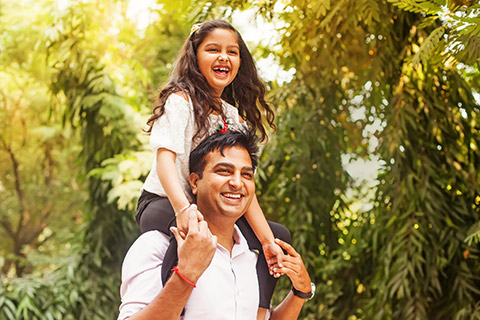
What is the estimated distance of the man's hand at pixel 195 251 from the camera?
1098 millimetres

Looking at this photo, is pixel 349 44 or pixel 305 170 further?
pixel 305 170

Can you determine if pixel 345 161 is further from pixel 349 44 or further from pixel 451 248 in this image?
pixel 451 248

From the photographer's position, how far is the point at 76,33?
4.57 m

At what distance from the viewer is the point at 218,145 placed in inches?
51.5

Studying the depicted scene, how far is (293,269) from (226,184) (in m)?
0.27

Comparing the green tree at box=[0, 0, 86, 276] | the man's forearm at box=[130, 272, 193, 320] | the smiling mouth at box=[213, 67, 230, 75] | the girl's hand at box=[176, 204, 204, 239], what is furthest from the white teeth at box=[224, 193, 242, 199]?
the green tree at box=[0, 0, 86, 276]

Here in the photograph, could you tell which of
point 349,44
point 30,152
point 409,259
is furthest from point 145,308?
point 30,152

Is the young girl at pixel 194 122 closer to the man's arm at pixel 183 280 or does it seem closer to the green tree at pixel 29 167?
the man's arm at pixel 183 280

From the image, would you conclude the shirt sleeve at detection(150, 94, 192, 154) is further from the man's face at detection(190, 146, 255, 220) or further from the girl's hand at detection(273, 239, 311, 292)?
the girl's hand at detection(273, 239, 311, 292)

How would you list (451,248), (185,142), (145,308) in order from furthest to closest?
(451,248) < (185,142) < (145,308)

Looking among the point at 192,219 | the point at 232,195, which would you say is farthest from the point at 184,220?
the point at 232,195

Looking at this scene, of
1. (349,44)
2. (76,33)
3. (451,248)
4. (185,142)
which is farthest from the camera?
(76,33)

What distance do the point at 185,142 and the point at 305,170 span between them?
2.49 meters

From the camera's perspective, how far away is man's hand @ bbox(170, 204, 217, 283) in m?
1.10
